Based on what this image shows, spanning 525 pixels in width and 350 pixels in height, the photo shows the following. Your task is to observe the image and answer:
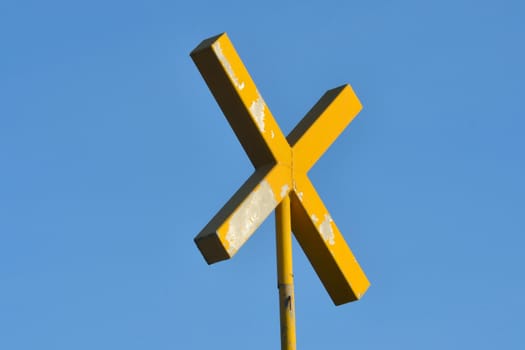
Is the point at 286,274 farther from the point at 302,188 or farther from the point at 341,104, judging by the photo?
the point at 341,104

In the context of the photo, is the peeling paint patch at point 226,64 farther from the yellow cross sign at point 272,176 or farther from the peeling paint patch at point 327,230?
the peeling paint patch at point 327,230

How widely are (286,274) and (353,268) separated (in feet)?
2.67

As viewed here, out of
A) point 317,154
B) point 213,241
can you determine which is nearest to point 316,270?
point 317,154

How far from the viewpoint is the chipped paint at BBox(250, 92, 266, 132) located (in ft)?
21.1

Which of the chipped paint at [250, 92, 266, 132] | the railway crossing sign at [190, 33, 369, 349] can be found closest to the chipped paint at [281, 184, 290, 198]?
the railway crossing sign at [190, 33, 369, 349]

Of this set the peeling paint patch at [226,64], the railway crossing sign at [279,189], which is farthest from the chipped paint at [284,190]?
the peeling paint patch at [226,64]

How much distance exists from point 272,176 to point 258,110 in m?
0.35

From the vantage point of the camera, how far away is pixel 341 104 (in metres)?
7.29

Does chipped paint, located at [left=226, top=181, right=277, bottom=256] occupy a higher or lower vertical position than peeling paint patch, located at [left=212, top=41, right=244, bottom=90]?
lower

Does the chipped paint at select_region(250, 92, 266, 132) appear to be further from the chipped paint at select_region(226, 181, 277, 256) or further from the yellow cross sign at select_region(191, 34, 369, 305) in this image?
the chipped paint at select_region(226, 181, 277, 256)

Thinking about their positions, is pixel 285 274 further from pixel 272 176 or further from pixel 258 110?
pixel 258 110

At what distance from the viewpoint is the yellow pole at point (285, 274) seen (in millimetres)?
6152

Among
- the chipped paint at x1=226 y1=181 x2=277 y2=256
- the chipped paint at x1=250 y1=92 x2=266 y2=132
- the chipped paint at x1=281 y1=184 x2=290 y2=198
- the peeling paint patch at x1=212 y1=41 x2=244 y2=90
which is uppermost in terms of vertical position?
the peeling paint patch at x1=212 y1=41 x2=244 y2=90

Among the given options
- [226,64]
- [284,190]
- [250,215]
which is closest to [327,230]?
[284,190]
